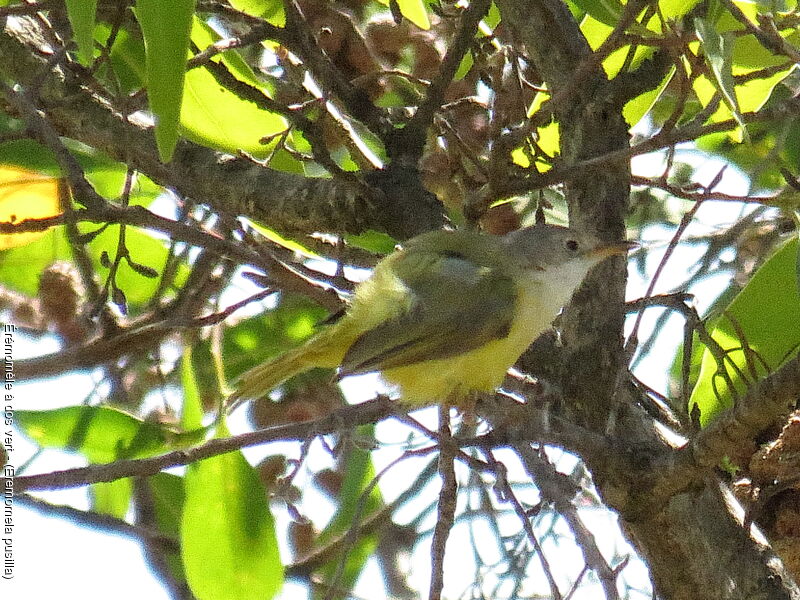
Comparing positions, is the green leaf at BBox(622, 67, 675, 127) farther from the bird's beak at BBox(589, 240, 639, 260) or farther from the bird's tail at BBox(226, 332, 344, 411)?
Result: the bird's tail at BBox(226, 332, 344, 411)

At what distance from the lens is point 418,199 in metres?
2.48

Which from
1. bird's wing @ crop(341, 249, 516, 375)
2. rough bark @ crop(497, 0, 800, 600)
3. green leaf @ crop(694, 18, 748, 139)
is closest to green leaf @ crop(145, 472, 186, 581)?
bird's wing @ crop(341, 249, 516, 375)

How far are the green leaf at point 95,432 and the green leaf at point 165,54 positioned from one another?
1.03m

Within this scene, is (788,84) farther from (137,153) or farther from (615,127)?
(137,153)

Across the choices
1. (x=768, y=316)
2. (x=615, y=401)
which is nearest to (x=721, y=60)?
(x=615, y=401)

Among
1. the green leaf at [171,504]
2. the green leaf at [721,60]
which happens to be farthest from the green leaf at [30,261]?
the green leaf at [721,60]

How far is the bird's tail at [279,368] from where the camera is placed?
269 centimetres

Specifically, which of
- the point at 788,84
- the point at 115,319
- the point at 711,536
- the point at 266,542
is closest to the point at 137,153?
the point at 115,319

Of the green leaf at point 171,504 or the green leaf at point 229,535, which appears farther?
the green leaf at point 171,504

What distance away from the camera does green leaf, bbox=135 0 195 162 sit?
1565 millimetres

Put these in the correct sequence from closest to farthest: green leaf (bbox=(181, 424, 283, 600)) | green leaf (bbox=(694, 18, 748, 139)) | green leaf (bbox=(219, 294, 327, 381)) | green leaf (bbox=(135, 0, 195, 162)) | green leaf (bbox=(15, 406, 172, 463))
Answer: green leaf (bbox=(135, 0, 195, 162)), green leaf (bbox=(694, 18, 748, 139)), green leaf (bbox=(181, 424, 283, 600)), green leaf (bbox=(15, 406, 172, 463)), green leaf (bbox=(219, 294, 327, 381))

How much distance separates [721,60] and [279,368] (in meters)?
1.40

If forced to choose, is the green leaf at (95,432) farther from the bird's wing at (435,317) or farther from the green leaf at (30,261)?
the green leaf at (30,261)

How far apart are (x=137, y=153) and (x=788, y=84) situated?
210 centimetres
